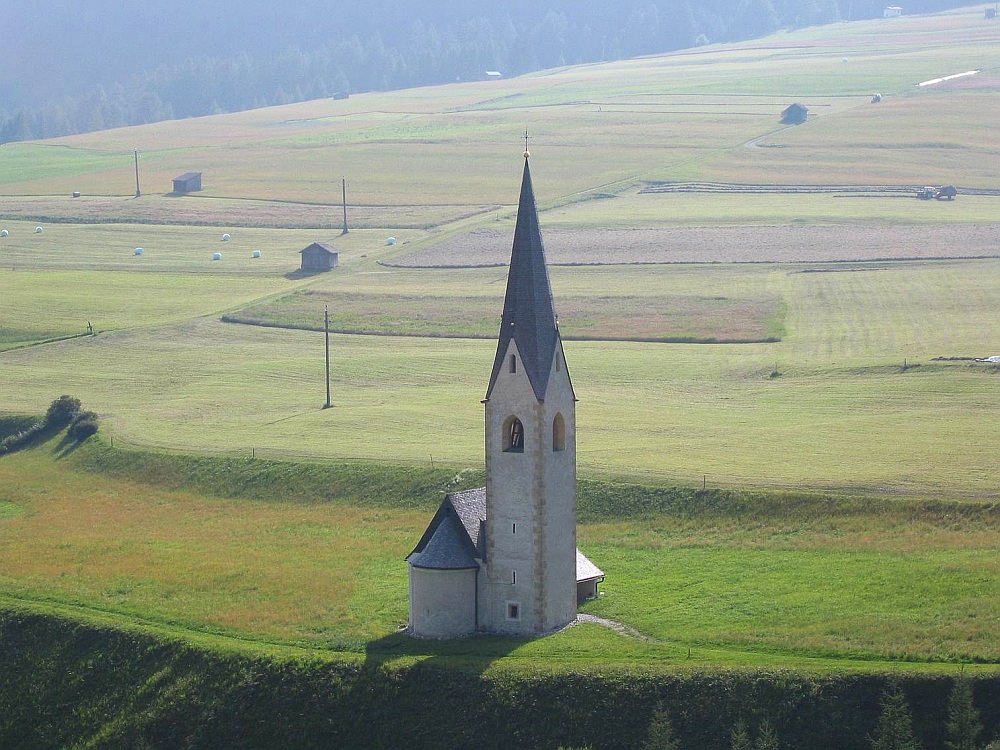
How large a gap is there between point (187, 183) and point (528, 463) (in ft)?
414

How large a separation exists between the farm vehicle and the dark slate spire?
10178cm

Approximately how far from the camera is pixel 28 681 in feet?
172

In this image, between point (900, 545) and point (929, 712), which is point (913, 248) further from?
point (929, 712)

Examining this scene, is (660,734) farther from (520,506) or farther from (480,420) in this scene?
(480,420)

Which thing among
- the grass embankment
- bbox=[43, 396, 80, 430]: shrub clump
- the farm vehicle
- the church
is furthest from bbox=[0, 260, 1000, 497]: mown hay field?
the farm vehicle

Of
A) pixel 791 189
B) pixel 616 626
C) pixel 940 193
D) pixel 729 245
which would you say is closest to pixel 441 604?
pixel 616 626

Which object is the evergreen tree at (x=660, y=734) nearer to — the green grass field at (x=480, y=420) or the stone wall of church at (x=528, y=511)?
the green grass field at (x=480, y=420)

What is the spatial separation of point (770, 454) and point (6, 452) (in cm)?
3817

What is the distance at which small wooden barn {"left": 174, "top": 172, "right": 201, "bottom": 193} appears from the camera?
16925 centimetres

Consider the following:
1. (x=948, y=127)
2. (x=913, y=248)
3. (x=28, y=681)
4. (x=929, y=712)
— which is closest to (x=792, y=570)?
(x=929, y=712)

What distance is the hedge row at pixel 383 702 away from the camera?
43125 millimetres

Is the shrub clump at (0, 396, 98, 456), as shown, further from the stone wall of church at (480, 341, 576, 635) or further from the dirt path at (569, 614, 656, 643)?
the dirt path at (569, 614, 656, 643)

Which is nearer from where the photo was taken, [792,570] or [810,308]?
[792,570]

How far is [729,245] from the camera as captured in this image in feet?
415
